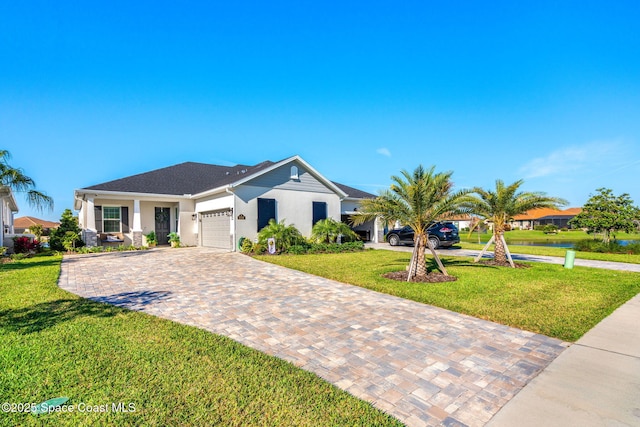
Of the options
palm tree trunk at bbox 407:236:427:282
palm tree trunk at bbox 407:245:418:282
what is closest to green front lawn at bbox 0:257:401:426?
palm tree trunk at bbox 407:245:418:282

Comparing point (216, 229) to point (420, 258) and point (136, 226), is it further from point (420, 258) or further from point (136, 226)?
point (420, 258)

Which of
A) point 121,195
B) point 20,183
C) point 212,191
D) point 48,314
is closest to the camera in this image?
point 48,314

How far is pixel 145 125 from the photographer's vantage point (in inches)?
685

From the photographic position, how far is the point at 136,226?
17141mm

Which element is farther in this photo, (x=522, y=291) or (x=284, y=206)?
(x=284, y=206)

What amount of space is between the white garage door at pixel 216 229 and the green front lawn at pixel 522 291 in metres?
6.32

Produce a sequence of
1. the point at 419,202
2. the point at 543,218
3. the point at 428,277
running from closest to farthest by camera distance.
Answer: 1. the point at 428,277
2. the point at 419,202
3. the point at 543,218

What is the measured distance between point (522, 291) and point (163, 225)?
1903 centimetres

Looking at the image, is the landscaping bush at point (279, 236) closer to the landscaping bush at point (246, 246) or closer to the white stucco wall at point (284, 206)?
the landscaping bush at point (246, 246)

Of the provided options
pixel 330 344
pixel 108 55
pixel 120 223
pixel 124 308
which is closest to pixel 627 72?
pixel 330 344

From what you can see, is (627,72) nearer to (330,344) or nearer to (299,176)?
(299,176)

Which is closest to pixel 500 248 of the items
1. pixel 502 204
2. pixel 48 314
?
pixel 502 204

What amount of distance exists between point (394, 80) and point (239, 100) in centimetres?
834

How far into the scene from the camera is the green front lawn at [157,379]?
2.52m
